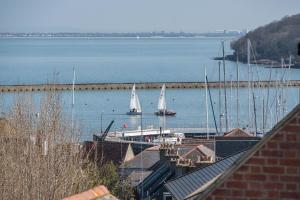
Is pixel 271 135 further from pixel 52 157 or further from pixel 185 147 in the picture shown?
pixel 185 147

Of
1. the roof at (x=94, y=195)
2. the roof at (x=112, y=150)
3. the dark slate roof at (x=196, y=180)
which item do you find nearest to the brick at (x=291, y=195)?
the roof at (x=94, y=195)

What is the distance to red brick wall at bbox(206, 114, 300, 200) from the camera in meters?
4.60

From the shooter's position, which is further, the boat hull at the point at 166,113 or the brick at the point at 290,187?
the boat hull at the point at 166,113

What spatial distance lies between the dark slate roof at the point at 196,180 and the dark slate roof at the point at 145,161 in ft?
58.8

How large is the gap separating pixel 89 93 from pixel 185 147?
280ft

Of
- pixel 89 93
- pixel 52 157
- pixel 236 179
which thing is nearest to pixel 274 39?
pixel 89 93

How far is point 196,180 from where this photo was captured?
14633mm

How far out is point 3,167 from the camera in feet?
65.7

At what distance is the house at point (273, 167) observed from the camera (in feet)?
15.1

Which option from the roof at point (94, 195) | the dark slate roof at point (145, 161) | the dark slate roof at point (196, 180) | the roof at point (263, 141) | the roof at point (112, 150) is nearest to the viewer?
the roof at point (263, 141)

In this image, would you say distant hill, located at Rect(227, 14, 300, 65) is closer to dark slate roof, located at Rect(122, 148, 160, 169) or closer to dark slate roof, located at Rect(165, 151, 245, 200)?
dark slate roof, located at Rect(122, 148, 160, 169)

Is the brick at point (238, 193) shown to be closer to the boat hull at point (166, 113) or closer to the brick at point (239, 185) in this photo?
the brick at point (239, 185)

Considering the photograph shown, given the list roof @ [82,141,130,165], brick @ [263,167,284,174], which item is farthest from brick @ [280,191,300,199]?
roof @ [82,141,130,165]

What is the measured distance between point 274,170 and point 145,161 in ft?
99.3
